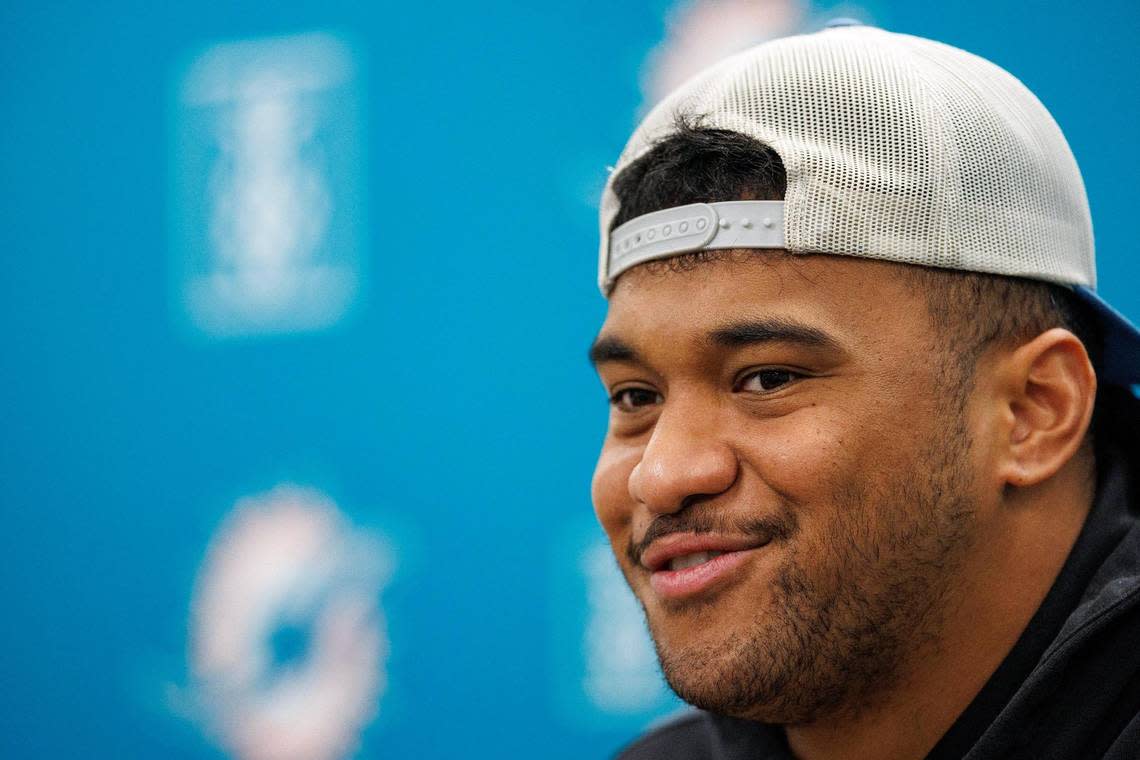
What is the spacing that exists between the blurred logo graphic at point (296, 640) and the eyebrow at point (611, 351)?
3.09 ft

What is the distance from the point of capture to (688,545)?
3.76ft

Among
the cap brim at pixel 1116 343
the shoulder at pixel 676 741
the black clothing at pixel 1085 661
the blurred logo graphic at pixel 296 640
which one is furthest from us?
the blurred logo graphic at pixel 296 640

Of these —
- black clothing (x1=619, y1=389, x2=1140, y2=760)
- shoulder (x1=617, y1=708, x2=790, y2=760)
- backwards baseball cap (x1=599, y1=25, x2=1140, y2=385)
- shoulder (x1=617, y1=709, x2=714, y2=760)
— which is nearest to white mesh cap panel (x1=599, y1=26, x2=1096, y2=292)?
backwards baseball cap (x1=599, y1=25, x2=1140, y2=385)

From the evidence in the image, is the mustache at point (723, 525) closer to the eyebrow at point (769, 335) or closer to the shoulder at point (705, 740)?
the eyebrow at point (769, 335)

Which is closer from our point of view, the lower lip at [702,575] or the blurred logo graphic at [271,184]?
the lower lip at [702,575]

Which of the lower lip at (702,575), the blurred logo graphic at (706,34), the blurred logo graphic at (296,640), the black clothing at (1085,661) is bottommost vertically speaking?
the black clothing at (1085,661)

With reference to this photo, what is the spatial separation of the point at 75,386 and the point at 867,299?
1743 mm

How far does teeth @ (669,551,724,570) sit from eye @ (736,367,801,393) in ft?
0.59

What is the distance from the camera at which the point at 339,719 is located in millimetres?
2064

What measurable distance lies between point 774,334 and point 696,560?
0.84 ft

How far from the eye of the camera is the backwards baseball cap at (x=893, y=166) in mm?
1138

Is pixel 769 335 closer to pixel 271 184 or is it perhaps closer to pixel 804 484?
pixel 804 484

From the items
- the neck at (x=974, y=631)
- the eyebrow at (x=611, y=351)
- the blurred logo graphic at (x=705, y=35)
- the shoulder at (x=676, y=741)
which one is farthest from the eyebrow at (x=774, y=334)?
the blurred logo graphic at (x=705, y=35)

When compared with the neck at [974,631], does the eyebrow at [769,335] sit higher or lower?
higher
